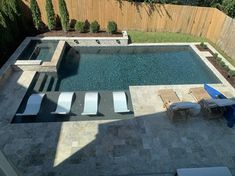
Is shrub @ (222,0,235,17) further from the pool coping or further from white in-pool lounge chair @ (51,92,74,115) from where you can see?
white in-pool lounge chair @ (51,92,74,115)

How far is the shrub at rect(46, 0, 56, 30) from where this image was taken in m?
17.4

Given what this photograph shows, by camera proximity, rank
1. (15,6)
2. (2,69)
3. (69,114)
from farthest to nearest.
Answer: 1. (15,6)
2. (2,69)
3. (69,114)

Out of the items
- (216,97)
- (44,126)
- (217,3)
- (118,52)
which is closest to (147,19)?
(118,52)

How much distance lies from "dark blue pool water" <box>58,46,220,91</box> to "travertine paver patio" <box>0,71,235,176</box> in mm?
3580

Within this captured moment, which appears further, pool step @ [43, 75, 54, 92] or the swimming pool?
the swimming pool

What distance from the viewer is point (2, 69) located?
1319cm

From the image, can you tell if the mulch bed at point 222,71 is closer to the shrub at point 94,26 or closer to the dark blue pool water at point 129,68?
the dark blue pool water at point 129,68

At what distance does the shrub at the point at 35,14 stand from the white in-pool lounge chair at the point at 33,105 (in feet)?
30.3

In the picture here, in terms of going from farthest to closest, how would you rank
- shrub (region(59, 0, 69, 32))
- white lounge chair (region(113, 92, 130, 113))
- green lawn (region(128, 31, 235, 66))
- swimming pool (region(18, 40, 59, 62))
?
green lawn (region(128, 31, 235, 66))
shrub (region(59, 0, 69, 32))
swimming pool (region(18, 40, 59, 62))
white lounge chair (region(113, 92, 130, 113))

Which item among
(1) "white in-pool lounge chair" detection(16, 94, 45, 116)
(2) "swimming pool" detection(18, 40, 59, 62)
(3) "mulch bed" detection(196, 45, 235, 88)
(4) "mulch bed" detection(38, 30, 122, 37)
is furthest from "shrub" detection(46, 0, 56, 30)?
(3) "mulch bed" detection(196, 45, 235, 88)

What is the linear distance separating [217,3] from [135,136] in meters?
16.9

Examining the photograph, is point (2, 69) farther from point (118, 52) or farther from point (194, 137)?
point (194, 137)

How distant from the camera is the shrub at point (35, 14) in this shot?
1732 cm

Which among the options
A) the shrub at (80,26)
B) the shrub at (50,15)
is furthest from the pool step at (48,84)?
the shrub at (50,15)
